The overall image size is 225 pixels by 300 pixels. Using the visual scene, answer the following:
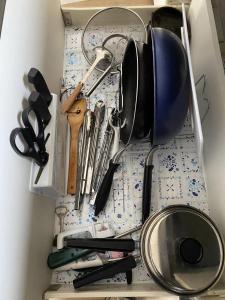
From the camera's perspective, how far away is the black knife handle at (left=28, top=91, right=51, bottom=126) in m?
0.55

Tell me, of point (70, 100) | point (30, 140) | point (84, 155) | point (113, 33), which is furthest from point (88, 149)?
point (113, 33)

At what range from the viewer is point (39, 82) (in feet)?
1.92

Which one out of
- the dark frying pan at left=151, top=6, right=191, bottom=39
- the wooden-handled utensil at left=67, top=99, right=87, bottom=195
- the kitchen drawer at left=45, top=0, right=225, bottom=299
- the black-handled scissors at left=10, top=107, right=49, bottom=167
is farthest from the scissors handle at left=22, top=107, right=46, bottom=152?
the dark frying pan at left=151, top=6, right=191, bottom=39

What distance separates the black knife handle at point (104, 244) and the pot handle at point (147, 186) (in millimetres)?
72

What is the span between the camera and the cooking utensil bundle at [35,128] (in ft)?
1.74

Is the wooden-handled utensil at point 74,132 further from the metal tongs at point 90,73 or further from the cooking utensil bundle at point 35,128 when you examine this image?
the cooking utensil bundle at point 35,128

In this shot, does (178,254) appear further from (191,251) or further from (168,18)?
(168,18)

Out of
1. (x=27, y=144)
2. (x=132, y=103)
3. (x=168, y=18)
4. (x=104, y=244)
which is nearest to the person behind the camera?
(x=27, y=144)

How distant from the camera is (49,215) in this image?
0.69 metres

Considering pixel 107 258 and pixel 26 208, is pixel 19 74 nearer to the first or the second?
pixel 26 208

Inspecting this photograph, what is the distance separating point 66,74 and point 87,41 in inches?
4.4

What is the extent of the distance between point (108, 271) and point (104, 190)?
0.56 ft

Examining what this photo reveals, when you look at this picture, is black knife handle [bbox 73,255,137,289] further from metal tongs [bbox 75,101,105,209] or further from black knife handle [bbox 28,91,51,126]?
black knife handle [bbox 28,91,51,126]

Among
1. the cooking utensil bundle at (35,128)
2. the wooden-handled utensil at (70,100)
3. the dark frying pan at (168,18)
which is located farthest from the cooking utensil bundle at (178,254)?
the dark frying pan at (168,18)
